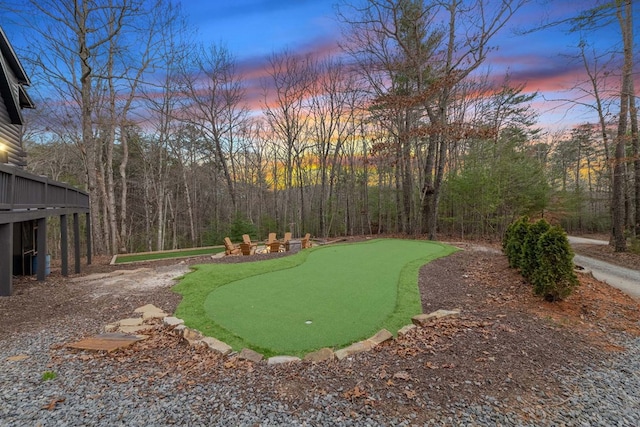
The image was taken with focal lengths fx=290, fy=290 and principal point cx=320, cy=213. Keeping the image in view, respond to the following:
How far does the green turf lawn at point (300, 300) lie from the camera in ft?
10.9

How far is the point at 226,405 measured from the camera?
2199 mm

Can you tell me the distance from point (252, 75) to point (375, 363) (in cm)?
1715

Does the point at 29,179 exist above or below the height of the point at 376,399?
above

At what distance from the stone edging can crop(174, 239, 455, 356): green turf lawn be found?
0.37ft

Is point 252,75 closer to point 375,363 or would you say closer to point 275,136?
point 275,136

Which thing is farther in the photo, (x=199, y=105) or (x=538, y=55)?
(x=199, y=105)

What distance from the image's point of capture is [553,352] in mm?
2871

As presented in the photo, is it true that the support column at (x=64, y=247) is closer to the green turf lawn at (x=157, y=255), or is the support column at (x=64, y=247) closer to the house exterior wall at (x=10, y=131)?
the green turf lawn at (x=157, y=255)

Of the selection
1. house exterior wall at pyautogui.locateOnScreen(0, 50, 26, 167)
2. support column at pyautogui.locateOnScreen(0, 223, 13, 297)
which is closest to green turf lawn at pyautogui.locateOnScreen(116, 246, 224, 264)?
house exterior wall at pyautogui.locateOnScreen(0, 50, 26, 167)

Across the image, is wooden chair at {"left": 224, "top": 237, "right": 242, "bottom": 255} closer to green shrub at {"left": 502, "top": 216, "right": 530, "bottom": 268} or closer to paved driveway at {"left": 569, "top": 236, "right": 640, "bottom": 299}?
green shrub at {"left": 502, "top": 216, "right": 530, "bottom": 268}

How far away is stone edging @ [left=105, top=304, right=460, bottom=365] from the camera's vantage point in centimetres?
284

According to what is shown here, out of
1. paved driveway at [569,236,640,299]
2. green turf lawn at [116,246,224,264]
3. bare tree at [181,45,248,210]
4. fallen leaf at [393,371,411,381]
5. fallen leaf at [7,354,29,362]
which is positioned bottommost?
paved driveway at [569,236,640,299]

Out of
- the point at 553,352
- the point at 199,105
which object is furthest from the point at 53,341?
the point at 199,105

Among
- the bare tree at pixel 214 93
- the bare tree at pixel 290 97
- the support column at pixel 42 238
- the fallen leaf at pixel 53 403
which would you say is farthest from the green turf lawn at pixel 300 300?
the bare tree at pixel 290 97
